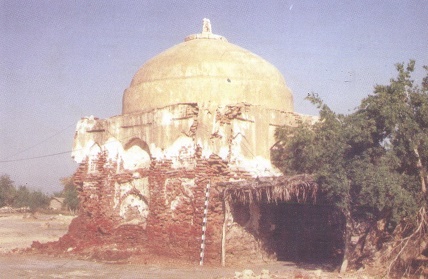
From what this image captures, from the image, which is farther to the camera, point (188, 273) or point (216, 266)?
point (216, 266)

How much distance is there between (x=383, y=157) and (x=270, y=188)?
2.72 metres

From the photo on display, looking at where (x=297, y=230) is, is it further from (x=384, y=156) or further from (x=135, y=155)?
(x=135, y=155)

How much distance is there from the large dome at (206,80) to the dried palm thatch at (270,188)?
9.10ft

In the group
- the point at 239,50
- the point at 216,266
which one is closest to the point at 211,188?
the point at 216,266

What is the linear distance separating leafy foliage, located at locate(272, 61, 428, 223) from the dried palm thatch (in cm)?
43

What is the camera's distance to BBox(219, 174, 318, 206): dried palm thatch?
11.5 metres

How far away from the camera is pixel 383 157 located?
10.7m

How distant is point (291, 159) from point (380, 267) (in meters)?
4.17

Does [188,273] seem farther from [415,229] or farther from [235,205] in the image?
[415,229]

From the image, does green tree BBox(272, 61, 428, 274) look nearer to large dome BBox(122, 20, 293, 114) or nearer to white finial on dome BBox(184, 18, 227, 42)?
large dome BBox(122, 20, 293, 114)

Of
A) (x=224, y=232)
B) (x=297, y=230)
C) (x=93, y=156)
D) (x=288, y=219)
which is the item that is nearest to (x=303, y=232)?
(x=297, y=230)

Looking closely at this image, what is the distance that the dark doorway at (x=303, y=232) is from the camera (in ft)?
45.6

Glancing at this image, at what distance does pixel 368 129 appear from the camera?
1091cm

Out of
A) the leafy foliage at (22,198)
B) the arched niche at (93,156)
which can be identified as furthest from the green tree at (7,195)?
the arched niche at (93,156)
